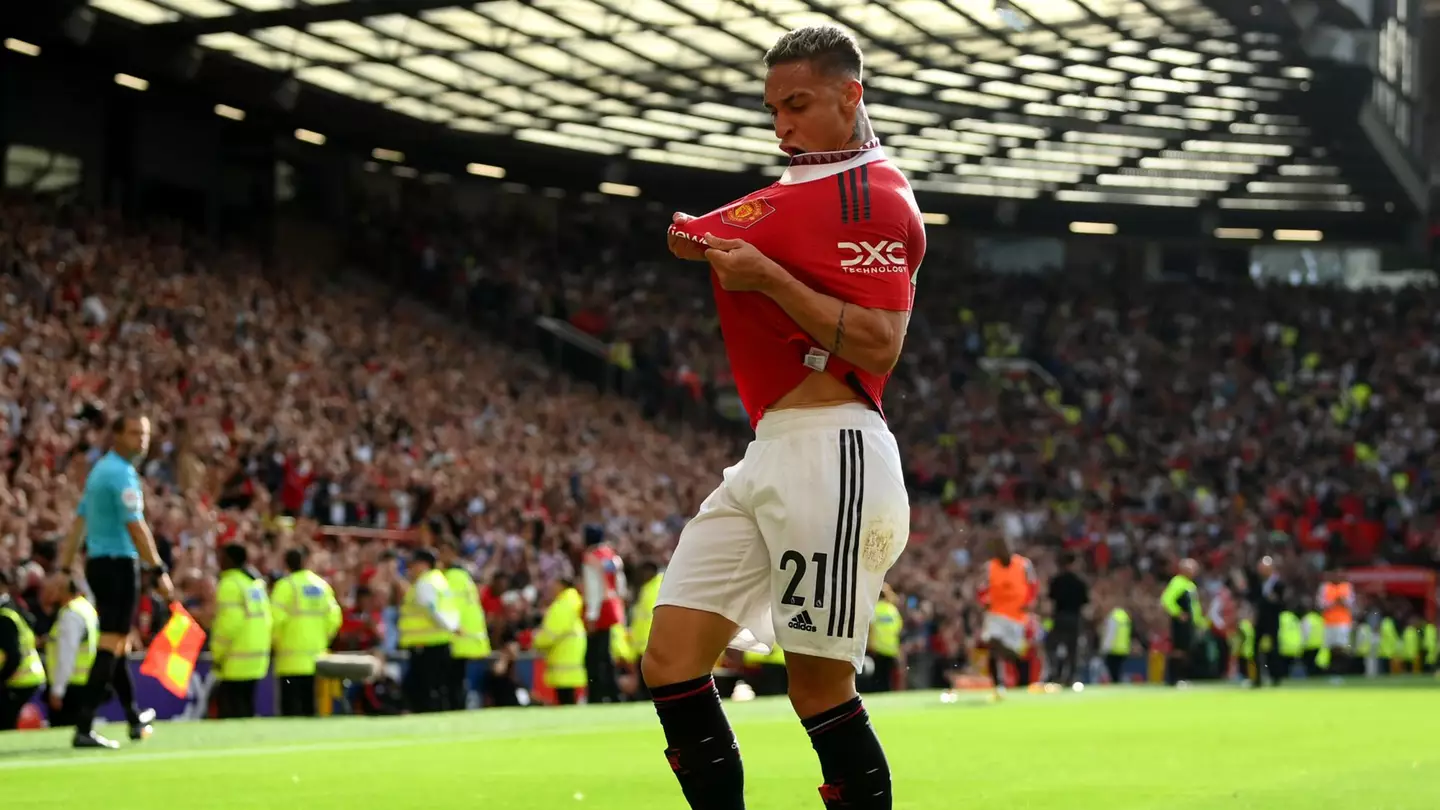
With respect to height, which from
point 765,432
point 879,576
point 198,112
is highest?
point 198,112

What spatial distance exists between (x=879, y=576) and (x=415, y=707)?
14.7m

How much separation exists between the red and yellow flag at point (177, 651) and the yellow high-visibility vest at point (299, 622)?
522cm

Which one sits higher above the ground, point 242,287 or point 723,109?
point 723,109

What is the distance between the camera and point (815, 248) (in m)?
4.32

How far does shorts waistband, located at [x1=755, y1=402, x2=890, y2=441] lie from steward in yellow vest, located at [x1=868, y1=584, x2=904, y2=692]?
20.1 m

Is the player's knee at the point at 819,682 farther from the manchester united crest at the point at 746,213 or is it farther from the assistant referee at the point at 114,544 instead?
the assistant referee at the point at 114,544

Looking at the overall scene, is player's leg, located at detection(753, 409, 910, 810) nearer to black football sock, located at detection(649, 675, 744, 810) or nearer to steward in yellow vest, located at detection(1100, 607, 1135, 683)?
black football sock, located at detection(649, 675, 744, 810)

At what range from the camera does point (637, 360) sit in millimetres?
39938

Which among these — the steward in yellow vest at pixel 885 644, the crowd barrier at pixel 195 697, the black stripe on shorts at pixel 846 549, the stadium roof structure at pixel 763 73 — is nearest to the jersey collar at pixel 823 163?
the black stripe on shorts at pixel 846 549

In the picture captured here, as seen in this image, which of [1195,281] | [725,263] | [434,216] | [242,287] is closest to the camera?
[725,263]

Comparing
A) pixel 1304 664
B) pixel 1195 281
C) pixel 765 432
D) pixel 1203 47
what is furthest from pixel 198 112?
pixel 765 432

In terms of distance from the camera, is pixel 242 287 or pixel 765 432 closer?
pixel 765 432

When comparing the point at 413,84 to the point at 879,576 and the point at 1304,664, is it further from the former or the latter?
the point at 879,576

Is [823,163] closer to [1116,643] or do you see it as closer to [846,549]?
[846,549]
